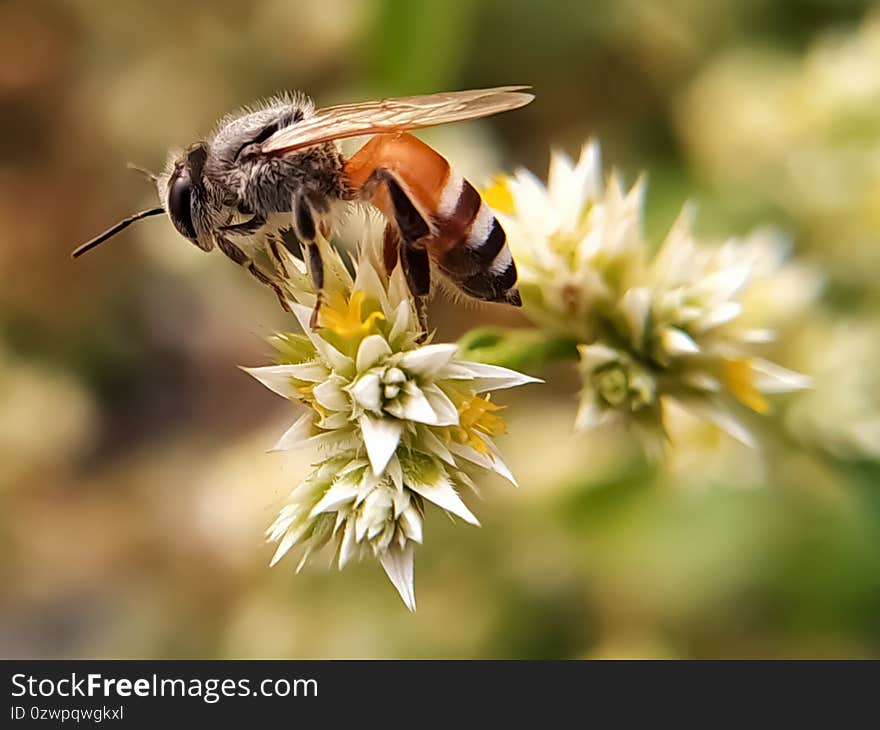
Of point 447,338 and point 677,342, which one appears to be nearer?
point 677,342

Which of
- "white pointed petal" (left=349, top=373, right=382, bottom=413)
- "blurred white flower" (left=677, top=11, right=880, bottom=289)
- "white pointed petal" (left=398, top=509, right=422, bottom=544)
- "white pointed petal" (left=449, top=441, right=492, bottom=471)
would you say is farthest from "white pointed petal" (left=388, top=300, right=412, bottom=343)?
"blurred white flower" (left=677, top=11, right=880, bottom=289)

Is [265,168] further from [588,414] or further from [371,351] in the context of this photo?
[588,414]

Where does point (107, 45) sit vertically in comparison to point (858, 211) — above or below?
above

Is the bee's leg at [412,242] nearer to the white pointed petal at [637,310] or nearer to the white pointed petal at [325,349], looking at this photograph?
the white pointed petal at [325,349]

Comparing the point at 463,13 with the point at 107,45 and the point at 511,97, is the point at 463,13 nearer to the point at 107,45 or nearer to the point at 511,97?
the point at 107,45

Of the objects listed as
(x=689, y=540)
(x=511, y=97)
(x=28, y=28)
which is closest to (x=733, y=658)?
(x=689, y=540)

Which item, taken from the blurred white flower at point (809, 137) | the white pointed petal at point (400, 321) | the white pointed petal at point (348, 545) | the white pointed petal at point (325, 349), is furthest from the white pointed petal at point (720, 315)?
the blurred white flower at point (809, 137)

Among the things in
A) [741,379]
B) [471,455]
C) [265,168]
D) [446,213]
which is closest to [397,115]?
[446,213]
